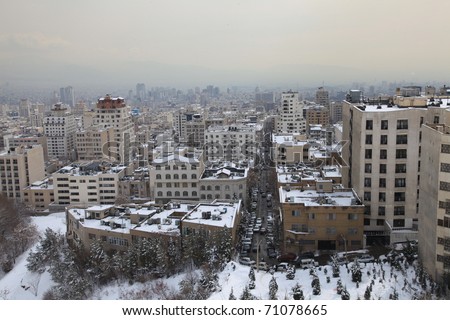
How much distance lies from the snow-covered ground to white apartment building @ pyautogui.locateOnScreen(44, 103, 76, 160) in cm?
1016

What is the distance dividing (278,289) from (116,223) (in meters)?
2.73

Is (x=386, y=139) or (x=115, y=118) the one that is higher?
(x=386, y=139)

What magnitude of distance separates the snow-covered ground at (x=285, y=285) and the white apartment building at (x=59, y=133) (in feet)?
33.3

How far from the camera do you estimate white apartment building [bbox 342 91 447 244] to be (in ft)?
16.4

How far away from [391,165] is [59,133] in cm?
1181

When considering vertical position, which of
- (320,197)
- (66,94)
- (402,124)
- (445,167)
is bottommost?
(320,197)

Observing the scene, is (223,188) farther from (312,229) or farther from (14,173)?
(14,173)

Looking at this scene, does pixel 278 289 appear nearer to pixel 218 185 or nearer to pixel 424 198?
pixel 424 198

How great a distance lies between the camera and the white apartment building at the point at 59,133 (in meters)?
14.3

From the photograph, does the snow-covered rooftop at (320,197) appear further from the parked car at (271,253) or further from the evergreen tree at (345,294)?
the evergreen tree at (345,294)

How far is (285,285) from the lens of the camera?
3426mm

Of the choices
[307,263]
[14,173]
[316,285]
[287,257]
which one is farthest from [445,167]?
[14,173]

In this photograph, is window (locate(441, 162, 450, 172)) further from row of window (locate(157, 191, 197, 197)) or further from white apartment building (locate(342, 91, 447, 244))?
row of window (locate(157, 191, 197, 197))
